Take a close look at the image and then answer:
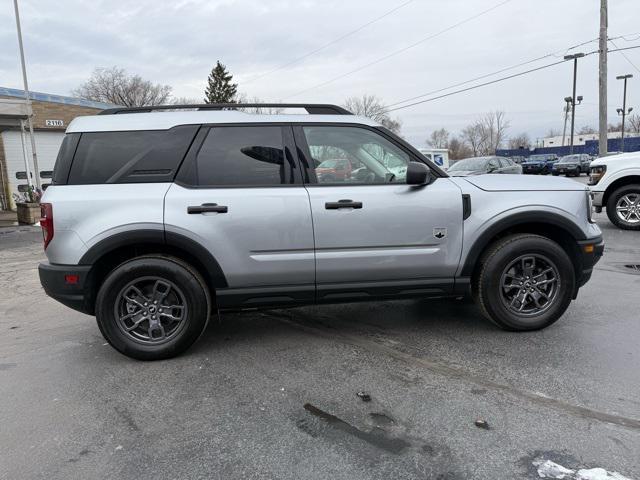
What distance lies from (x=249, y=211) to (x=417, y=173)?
137 centimetres

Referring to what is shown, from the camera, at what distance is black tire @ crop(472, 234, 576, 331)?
4.07 meters

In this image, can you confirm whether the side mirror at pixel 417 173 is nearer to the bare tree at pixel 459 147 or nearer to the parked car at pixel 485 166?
the parked car at pixel 485 166

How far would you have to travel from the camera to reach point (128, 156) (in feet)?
12.4

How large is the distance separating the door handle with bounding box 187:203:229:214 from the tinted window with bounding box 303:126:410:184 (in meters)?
0.85

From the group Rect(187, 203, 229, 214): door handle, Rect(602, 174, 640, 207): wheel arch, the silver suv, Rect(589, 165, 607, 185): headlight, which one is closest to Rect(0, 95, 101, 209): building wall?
the silver suv

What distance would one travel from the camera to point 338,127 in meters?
4.07

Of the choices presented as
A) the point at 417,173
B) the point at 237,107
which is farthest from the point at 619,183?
the point at 237,107

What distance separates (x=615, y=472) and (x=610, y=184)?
8.87 meters

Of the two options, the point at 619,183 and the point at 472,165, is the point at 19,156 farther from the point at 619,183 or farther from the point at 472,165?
the point at 619,183

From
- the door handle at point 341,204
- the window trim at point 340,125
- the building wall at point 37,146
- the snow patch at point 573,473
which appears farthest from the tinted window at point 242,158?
the building wall at point 37,146

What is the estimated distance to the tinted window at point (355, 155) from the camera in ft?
13.1

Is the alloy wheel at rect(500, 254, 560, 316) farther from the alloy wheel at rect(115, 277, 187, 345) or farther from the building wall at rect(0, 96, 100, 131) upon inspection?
the building wall at rect(0, 96, 100, 131)

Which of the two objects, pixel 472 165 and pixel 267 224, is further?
pixel 472 165

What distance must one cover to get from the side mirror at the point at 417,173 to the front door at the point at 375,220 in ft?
0.38
